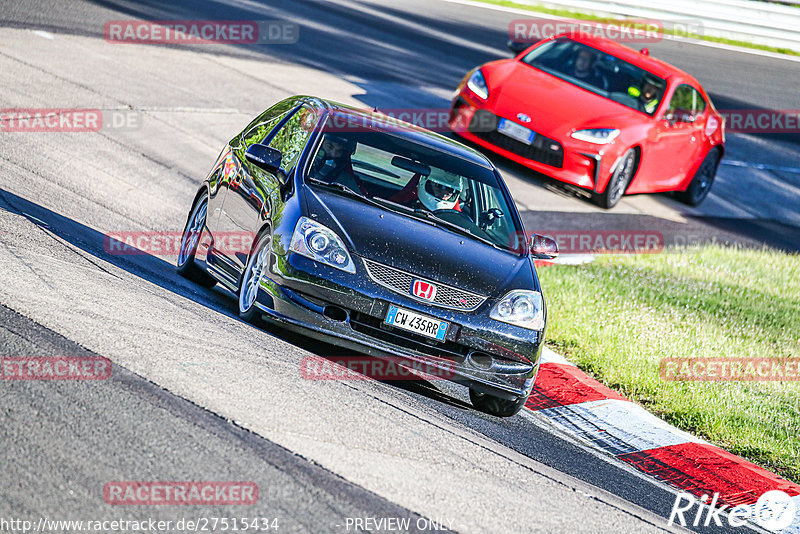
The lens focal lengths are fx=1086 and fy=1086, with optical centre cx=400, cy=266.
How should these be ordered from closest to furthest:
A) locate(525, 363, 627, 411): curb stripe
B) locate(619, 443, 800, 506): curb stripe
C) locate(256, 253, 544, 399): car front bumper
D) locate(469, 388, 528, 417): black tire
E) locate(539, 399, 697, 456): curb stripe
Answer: locate(256, 253, 544, 399): car front bumper < locate(619, 443, 800, 506): curb stripe < locate(469, 388, 528, 417): black tire < locate(539, 399, 697, 456): curb stripe < locate(525, 363, 627, 411): curb stripe

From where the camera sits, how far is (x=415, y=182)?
24.8 feet

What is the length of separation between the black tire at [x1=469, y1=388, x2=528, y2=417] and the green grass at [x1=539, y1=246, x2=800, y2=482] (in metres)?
1.40

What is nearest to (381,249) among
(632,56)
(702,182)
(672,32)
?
(632,56)

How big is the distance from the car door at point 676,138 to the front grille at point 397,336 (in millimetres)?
8394

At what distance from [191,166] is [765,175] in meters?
10.7

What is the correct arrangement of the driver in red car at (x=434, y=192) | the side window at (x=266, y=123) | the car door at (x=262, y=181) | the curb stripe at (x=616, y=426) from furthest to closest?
the side window at (x=266, y=123) < the driver in red car at (x=434, y=192) < the car door at (x=262, y=181) < the curb stripe at (x=616, y=426)

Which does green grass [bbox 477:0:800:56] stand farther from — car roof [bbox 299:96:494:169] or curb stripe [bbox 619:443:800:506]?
curb stripe [bbox 619:443:800:506]

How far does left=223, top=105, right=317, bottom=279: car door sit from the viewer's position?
7.14 meters

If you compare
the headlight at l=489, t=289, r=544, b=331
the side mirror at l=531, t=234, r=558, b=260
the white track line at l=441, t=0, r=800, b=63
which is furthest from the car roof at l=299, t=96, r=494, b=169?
the white track line at l=441, t=0, r=800, b=63

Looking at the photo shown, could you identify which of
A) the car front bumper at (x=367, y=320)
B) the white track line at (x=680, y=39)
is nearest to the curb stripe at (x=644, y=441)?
the car front bumper at (x=367, y=320)

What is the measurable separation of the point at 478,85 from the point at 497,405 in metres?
7.97

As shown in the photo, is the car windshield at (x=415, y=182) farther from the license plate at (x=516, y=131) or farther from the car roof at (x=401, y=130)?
the license plate at (x=516, y=131)

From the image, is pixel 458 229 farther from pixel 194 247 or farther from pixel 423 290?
pixel 194 247

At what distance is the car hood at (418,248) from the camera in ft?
21.5
